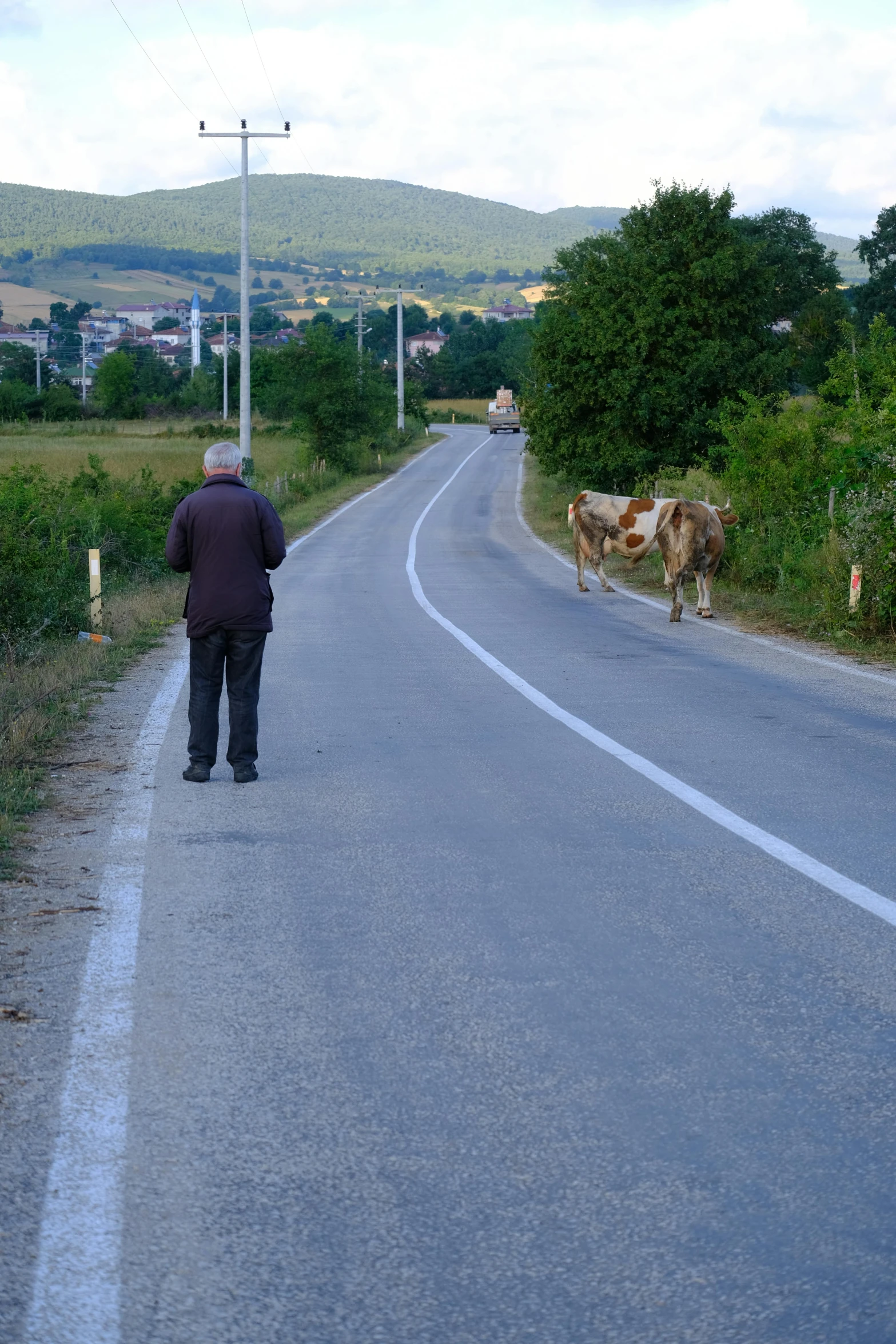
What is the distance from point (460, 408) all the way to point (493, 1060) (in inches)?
4715

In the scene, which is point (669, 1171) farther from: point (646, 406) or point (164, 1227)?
point (646, 406)

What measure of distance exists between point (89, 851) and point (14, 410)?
9965cm

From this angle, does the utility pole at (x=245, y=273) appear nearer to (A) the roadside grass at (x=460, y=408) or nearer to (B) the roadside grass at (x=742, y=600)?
(B) the roadside grass at (x=742, y=600)

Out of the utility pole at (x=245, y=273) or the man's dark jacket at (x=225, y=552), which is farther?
the utility pole at (x=245, y=273)

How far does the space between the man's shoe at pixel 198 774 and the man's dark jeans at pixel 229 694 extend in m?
0.03

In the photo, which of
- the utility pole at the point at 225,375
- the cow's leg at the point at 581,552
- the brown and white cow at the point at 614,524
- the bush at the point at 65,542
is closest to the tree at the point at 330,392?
the bush at the point at 65,542

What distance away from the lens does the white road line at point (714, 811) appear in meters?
5.71

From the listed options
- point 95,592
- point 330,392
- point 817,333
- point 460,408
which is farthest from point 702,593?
point 460,408

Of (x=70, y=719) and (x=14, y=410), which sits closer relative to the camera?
(x=70, y=719)

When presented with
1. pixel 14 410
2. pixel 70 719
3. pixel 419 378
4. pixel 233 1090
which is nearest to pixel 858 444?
pixel 70 719

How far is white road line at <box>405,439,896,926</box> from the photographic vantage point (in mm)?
5711

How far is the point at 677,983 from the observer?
4.71 meters

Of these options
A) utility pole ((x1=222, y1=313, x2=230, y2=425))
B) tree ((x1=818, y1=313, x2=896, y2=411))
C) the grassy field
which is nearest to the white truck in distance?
the grassy field

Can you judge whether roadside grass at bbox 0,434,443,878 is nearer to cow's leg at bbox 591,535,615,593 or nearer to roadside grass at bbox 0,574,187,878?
roadside grass at bbox 0,574,187,878
